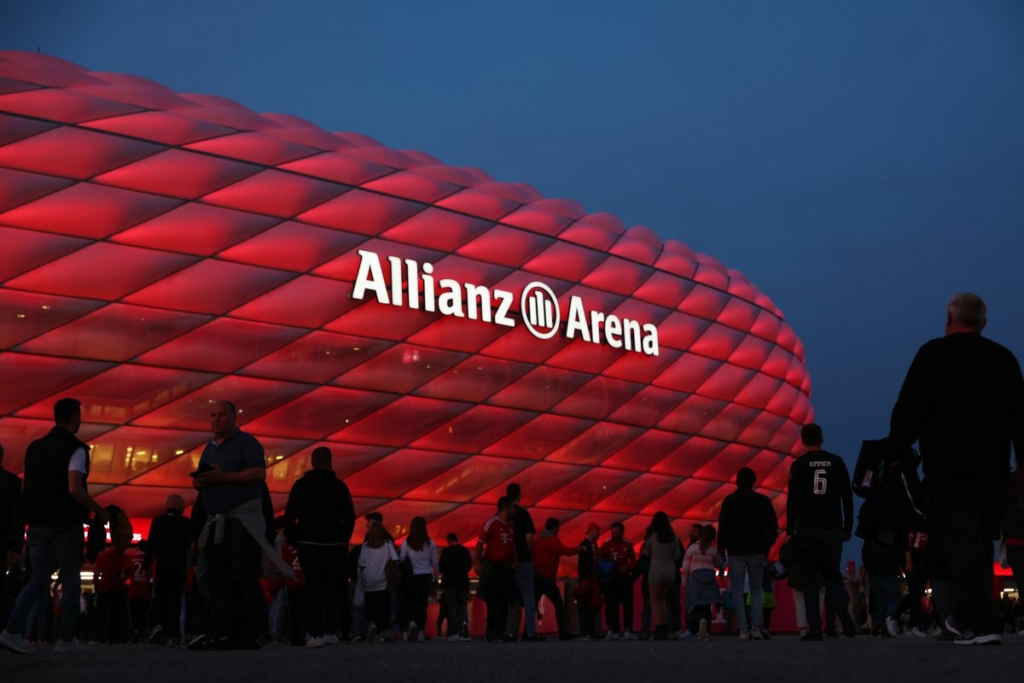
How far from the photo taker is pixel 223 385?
1778 cm

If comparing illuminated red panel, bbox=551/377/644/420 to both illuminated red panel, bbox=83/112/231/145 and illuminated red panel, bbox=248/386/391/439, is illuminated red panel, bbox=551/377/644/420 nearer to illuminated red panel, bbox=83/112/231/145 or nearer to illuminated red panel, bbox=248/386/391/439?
illuminated red panel, bbox=248/386/391/439

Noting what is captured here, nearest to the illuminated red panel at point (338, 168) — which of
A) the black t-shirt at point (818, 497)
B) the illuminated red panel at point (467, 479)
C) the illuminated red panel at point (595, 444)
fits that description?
the illuminated red panel at point (467, 479)

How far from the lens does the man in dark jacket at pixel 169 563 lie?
11.3m

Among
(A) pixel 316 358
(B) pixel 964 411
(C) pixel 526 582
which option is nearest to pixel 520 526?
(C) pixel 526 582

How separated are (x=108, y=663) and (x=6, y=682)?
1151mm

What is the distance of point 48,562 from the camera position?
761 cm

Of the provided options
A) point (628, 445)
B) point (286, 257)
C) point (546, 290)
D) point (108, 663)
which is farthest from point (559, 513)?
point (108, 663)

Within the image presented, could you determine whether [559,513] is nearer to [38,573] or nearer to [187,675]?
[38,573]

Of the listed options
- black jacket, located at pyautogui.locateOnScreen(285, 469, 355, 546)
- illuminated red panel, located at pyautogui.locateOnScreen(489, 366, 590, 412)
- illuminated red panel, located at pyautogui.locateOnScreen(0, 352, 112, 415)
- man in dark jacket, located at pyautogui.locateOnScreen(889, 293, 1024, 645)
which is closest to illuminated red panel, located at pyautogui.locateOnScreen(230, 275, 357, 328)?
illuminated red panel, located at pyautogui.locateOnScreen(0, 352, 112, 415)

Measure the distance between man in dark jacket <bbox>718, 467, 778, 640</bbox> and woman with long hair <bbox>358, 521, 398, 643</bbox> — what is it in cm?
366

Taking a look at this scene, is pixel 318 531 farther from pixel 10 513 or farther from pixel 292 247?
pixel 292 247

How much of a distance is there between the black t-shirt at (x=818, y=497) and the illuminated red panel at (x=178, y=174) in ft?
38.4

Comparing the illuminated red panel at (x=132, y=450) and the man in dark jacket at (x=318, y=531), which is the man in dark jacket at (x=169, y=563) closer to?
the man in dark jacket at (x=318, y=531)

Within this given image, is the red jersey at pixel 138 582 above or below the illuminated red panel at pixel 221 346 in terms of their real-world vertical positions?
below
